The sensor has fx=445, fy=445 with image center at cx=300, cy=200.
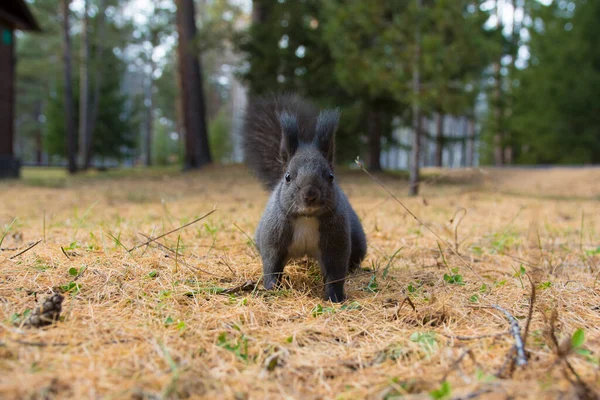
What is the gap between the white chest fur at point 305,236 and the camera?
2.29 metres

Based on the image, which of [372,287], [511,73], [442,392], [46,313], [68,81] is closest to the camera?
[442,392]

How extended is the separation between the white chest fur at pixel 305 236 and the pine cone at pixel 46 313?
1.10m

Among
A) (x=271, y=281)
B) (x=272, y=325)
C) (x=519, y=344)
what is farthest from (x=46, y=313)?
(x=519, y=344)

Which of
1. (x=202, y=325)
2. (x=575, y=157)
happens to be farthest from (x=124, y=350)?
(x=575, y=157)

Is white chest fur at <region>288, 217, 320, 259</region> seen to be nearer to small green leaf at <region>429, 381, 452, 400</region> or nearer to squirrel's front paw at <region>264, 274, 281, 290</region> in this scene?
squirrel's front paw at <region>264, 274, 281, 290</region>

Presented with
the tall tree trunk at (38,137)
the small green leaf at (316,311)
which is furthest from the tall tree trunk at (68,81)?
the tall tree trunk at (38,137)

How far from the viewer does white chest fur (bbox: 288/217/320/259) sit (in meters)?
2.29

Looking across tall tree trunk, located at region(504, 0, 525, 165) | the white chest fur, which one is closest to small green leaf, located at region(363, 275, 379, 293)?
the white chest fur

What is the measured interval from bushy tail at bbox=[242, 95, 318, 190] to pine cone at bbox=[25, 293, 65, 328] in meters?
1.49

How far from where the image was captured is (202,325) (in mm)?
1776

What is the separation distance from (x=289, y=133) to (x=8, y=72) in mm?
13325

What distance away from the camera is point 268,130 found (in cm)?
301

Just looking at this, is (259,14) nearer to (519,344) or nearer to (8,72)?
(8,72)

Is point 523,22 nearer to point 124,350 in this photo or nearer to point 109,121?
point 109,121
